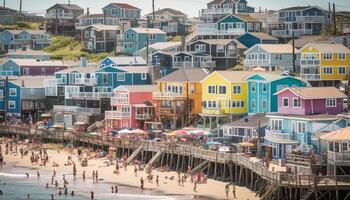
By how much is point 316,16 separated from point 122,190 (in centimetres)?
6340

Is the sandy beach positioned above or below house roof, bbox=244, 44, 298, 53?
below

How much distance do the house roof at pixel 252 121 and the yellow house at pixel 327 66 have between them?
1654 cm

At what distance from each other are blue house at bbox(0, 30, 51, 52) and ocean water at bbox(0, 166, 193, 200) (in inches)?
2938

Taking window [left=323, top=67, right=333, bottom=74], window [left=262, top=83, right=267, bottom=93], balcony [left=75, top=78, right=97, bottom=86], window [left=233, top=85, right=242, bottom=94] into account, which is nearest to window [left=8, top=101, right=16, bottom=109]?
balcony [left=75, top=78, right=97, bottom=86]

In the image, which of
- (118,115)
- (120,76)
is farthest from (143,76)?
(118,115)

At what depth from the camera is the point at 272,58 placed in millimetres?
109312

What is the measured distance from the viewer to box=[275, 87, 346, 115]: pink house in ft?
252

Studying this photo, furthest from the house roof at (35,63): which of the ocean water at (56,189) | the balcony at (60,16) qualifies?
the ocean water at (56,189)

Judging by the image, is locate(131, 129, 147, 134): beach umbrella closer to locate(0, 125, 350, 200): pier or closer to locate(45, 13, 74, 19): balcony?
locate(0, 125, 350, 200): pier

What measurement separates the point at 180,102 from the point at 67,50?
63.0 meters

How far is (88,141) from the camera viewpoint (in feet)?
316

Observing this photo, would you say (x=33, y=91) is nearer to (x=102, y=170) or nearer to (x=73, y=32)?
(x=102, y=170)

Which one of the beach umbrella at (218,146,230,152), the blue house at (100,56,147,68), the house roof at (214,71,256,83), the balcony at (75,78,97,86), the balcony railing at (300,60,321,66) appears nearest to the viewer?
the beach umbrella at (218,146,230,152)

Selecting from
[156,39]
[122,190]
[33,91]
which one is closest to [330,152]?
[122,190]
